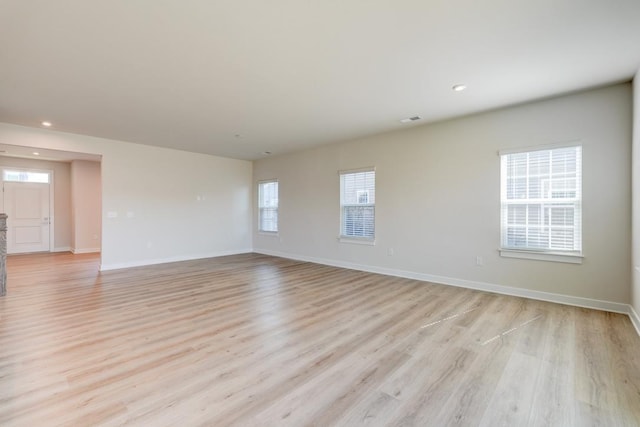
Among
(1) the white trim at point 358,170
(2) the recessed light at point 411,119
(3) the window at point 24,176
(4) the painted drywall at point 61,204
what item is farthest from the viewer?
(4) the painted drywall at point 61,204

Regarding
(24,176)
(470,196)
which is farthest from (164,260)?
(470,196)

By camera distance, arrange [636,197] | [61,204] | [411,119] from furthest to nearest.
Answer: [61,204] → [411,119] → [636,197]

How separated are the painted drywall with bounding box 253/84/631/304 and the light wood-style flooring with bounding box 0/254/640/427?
0.48 metres

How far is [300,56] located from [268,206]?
5.57 meters

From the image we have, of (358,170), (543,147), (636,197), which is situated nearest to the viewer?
(636,197)

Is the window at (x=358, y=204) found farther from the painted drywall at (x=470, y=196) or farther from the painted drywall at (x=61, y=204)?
the painted drywall at (x=61, y=204)

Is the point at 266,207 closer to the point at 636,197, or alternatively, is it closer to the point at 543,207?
the point at 543,207

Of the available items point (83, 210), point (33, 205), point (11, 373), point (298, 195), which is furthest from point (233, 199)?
point (11, 373)

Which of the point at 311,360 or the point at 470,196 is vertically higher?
the point at 470,196

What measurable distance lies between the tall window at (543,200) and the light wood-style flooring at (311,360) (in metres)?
0.84

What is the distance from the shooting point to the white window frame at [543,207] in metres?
3.60

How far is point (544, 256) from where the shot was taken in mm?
3844

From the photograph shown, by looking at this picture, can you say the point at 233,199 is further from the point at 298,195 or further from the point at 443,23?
the point at 443,23

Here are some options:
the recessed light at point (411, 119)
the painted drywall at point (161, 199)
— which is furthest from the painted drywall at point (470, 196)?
the painted drywall at point (161, 199)
